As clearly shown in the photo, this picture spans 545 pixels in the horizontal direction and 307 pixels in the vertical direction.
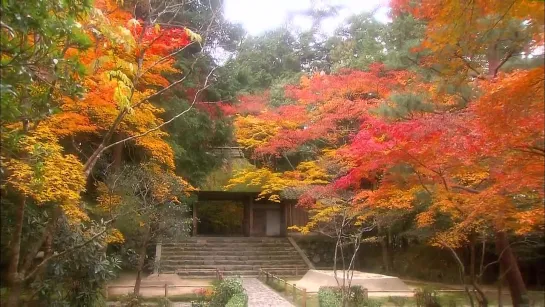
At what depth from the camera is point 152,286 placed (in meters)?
13.5

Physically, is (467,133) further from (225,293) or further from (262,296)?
(262,296)

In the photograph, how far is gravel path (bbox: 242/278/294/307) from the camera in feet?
37.9

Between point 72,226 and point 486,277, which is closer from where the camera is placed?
point 486,277

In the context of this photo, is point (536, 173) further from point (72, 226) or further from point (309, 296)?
point (309, 296)

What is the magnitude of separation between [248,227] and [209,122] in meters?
9.21

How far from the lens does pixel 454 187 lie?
586 centimetres

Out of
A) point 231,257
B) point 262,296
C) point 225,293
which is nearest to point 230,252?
point 231,257

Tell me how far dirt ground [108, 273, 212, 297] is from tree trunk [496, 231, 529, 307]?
9941 millimetres

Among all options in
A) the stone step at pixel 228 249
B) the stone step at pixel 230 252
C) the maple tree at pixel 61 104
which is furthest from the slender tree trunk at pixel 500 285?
the stone step at pixel 228 249

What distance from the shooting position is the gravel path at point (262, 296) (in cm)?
1155

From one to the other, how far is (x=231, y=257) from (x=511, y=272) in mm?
15614

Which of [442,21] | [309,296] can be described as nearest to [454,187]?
[442,21]

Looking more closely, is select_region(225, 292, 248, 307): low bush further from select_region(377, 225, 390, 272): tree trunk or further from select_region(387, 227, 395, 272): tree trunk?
select_region(377, 225, 390, 272): tree trunk

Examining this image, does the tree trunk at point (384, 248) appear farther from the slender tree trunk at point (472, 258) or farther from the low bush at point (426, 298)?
the slender tree trunk at point (472, 258)
